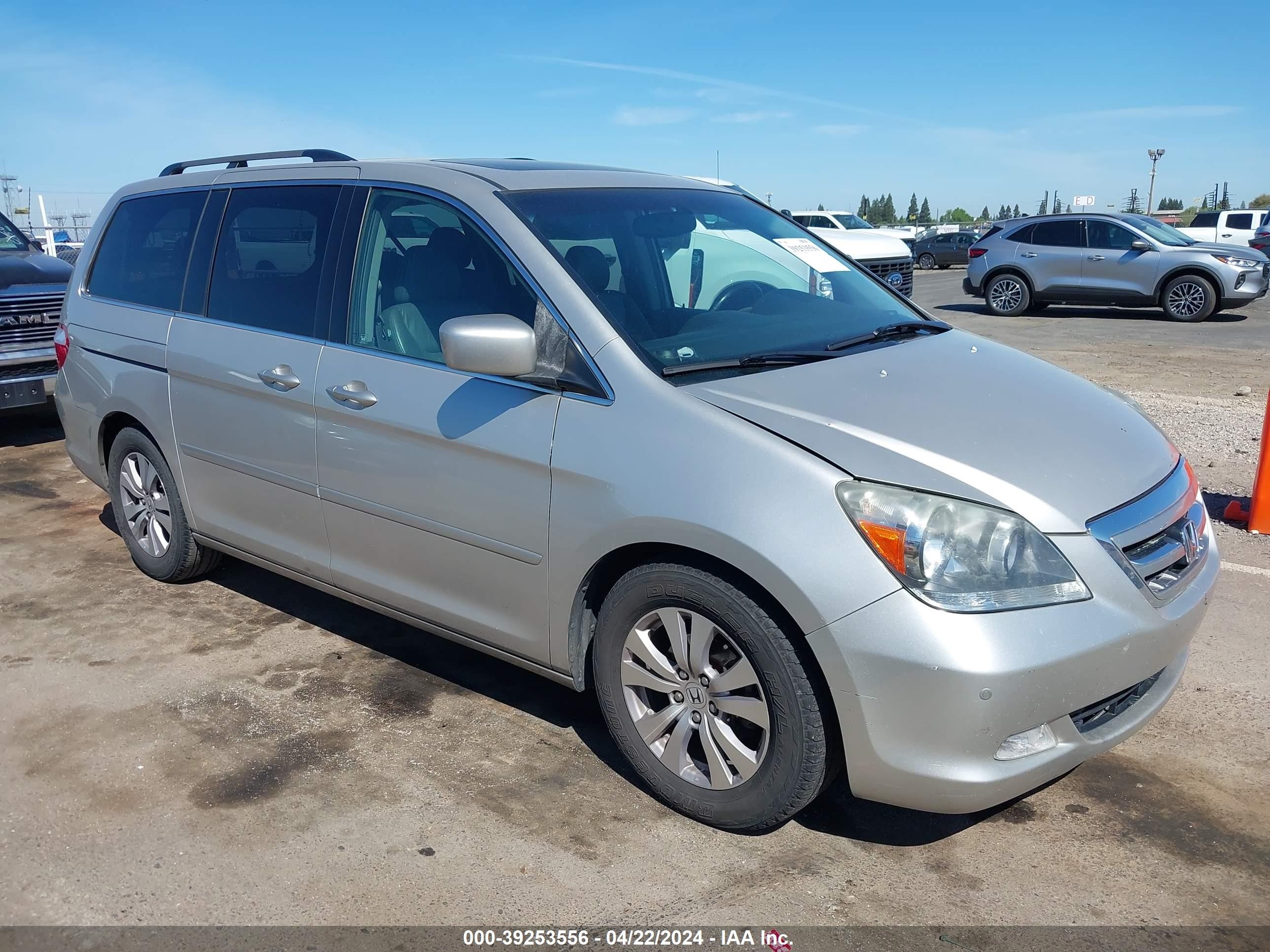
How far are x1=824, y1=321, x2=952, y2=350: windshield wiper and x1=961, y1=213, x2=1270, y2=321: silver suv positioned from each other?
45.4 feet

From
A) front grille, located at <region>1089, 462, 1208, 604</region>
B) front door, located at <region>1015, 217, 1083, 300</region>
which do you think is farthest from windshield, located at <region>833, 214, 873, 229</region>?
front grille, located at <region>1089, 462, 1208, 604</region>

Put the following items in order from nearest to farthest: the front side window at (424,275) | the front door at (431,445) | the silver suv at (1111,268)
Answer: the front door at (431,445) < the front side window at (424,275) < the silver suv at (1111,268)

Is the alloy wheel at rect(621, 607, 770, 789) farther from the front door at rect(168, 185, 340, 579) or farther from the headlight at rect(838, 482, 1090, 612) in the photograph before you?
the front door at rect(168, 185, 340, 579)

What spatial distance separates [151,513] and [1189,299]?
1552cm

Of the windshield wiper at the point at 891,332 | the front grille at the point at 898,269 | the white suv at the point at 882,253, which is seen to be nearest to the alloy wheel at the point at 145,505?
the windshield wiper at the point at 891,332

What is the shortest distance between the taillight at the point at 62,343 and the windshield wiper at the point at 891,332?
3.86 metres

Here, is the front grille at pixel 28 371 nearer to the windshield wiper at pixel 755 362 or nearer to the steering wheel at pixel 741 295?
the steering wheel at pixel 741 295

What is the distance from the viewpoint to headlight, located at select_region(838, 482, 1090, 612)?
8.39 ft

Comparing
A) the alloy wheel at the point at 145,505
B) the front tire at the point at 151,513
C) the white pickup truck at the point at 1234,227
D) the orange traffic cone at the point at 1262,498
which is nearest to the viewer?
the front tire at the point at 151,513

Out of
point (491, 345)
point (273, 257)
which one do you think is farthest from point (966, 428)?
point (273, 257)

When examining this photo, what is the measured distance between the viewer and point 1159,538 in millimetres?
2896

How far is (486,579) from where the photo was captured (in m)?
3.39

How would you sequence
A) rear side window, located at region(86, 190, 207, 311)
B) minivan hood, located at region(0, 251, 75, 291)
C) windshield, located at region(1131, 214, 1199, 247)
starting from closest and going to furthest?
1. rear side window, located at region(86, 190, 207, 311)
2. minivan hood, located at region(0, 251, 75, 291)
3. windshield, located at region(1131, 214, 1199, 247)

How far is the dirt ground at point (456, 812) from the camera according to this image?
2738 millimetres
